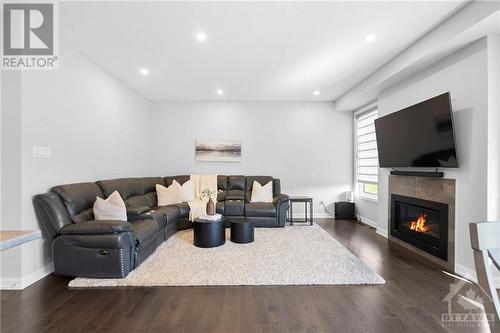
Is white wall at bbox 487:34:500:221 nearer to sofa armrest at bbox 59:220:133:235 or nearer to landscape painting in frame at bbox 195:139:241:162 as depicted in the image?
sofa armrest at bbox 59:220:133:235

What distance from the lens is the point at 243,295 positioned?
2.33 meters

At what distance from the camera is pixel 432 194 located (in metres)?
3.23

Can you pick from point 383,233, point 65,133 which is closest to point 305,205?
point 383,233

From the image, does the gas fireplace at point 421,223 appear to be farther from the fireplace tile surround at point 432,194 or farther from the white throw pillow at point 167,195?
the white throw pillow at point 167,195

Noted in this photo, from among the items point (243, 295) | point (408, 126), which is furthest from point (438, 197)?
point (243, 295)

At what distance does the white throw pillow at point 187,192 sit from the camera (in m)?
5.00

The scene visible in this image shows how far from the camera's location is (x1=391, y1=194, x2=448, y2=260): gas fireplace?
3051mm

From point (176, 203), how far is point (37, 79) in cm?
283

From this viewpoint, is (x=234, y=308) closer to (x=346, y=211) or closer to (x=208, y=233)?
(x=208, y=233)

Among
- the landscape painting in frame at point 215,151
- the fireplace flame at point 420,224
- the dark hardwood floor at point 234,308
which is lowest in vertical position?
the dark hardwood floor at point 234,308

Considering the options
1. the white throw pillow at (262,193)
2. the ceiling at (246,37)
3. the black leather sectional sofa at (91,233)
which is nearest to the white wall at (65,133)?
the black leather sectional sofa at (91,233)

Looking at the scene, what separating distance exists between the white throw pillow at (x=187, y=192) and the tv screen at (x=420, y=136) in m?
3.68

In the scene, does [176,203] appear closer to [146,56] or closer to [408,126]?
[146,56]

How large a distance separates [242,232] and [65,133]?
279 centimetres
